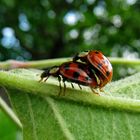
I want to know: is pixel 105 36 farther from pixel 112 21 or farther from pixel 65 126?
pixel 65 126

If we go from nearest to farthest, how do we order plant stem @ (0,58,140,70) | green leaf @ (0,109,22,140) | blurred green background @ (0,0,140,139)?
plant stem @ (0,58,140,70)
green leaf @ (0,109,22,140)
blurred green background @ (0,0,140,139)

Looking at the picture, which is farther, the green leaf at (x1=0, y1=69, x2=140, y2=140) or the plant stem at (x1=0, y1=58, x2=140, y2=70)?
the plant stem at (x1=0, y1=58, x2=140, y2=70)

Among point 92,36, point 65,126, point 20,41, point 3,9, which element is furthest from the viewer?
point 92,36

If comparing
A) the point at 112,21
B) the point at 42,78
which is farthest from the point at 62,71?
the point at 112,21

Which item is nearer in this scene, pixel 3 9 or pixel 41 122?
pixel 41 122

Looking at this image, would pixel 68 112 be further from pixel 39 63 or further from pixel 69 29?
pixel 69 29

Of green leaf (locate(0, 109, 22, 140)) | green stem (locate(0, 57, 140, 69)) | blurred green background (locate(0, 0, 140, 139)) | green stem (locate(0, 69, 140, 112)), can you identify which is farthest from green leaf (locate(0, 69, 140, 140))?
blurred green background (locate(0, 0, 140, 139))

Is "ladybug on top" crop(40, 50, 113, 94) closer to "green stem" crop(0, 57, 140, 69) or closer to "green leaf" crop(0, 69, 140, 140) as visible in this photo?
"green leaf" crop(0, 69, 140, 140)
